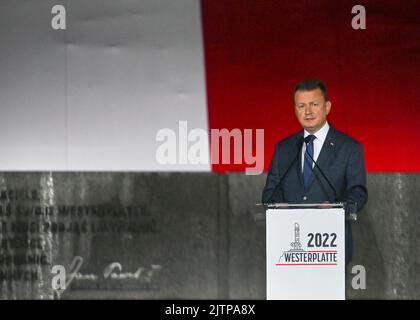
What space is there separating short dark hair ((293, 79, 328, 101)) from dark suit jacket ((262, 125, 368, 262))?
0.84 feet

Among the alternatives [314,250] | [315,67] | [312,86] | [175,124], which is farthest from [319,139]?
[175,124]

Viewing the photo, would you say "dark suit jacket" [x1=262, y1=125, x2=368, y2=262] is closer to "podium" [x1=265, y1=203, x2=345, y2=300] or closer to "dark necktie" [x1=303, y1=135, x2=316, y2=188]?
"dark necktie" [x1=303, y1=135, x2=316, y2=188]

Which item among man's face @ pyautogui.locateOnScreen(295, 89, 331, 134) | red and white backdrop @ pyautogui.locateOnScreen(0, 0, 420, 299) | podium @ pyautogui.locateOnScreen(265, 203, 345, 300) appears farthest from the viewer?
man's face @ pyautogui.locateOnScreen(295, 89, 331, 134)

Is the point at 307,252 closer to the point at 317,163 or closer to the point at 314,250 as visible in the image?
the point at 314,250

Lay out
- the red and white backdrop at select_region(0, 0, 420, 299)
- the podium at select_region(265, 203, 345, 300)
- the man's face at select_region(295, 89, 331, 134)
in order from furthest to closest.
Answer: the man's face at select_region(295, 89, 331, 134), the red and white backdrop at select_region(0, 0, 420, 299), the podium at select_region(265, 203, 345, 300)

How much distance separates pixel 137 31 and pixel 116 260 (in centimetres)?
156

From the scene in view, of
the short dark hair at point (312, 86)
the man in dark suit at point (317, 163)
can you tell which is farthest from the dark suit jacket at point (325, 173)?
the short dark hair at point (312, 86)

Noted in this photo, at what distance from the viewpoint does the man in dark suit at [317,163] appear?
258 inches

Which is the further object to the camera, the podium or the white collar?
the white collar

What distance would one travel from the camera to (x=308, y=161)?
6.62 m

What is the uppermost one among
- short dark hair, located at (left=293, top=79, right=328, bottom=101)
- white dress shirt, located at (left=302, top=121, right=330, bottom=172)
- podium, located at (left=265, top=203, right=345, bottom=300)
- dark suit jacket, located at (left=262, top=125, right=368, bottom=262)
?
short dark hair, located at (left=293, top=79, right=328, bottom=101)

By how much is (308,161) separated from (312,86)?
20.2 inches

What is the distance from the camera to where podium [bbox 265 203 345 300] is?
6.17 meters

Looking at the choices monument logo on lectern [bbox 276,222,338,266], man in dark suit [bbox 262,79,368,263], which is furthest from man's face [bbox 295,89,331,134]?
monument logo on lectern [bbox 276,222,338,266]
